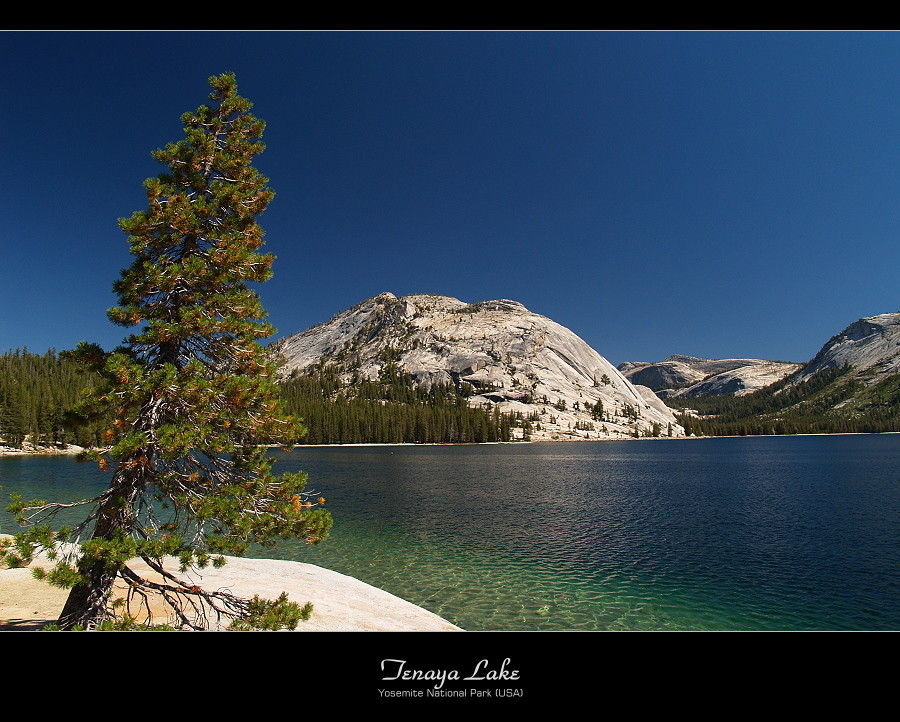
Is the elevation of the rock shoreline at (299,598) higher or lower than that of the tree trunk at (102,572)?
lower

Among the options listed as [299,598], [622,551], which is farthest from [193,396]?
[622,551]

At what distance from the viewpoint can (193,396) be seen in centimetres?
875

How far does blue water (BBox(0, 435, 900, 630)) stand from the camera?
19.0 m

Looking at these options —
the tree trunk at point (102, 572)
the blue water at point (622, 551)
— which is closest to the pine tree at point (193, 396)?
the tree trunk at point (102, 572)

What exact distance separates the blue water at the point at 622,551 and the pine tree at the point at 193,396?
37.8ft

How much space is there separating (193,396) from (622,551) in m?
28.8

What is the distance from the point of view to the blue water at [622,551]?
1895cm

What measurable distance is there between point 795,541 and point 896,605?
1231 cm

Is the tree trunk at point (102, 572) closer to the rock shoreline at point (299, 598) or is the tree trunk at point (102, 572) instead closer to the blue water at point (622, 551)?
the rock shoreline at point (299, 598)

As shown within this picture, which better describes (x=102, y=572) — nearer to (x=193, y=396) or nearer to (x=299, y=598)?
(x=193, y=396)
